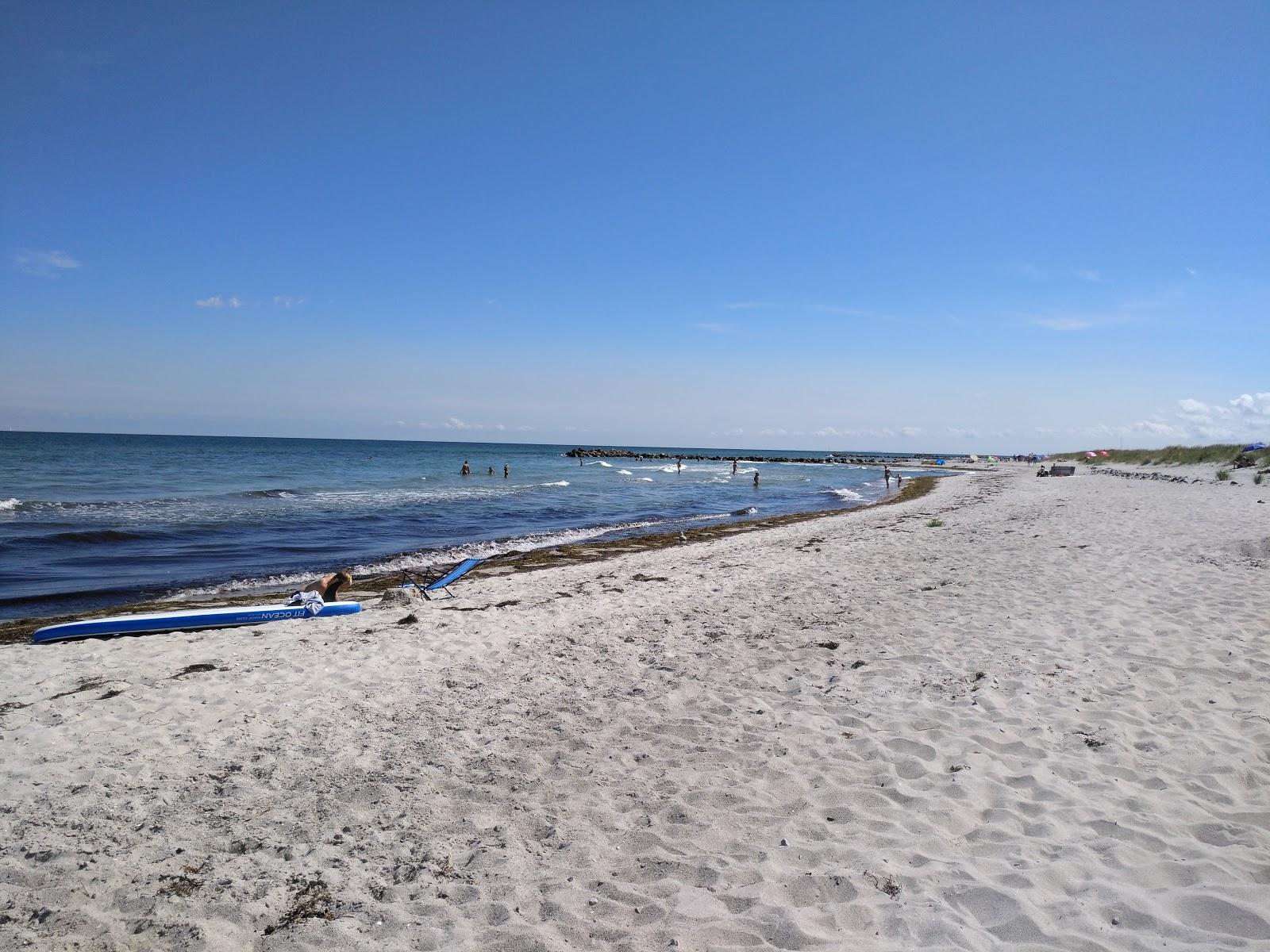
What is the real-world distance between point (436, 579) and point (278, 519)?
1340 cm

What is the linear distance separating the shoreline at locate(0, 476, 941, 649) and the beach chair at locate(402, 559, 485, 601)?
36cm

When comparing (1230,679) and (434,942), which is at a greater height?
(1230,679)

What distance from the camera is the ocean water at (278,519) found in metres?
13.4

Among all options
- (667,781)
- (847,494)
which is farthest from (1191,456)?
(667,781)

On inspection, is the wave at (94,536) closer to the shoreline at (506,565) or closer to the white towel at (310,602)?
the shoreline at (506,565)

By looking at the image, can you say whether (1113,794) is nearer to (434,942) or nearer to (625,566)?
(434,942)

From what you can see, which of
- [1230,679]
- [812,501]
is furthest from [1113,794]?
[812,501]

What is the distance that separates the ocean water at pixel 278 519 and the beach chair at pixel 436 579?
2.28 metres

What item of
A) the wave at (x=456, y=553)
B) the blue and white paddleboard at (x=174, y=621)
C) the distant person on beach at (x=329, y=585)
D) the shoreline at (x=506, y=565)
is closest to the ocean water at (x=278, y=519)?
the wave at (x=456, y=553)

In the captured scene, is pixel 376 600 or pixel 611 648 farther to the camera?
pixel 376 600

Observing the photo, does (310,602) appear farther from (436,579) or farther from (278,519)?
(278,519)

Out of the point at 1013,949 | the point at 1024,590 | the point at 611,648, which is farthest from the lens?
the point at 1024,590

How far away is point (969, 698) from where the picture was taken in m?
5.44

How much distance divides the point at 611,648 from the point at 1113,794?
479cm
